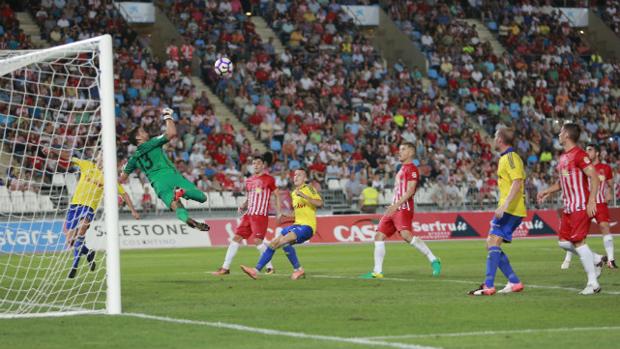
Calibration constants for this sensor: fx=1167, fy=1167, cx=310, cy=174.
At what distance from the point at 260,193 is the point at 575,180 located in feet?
22.2

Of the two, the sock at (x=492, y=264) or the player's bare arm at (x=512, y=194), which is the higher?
the player's bare arm at (x=512, y=194)

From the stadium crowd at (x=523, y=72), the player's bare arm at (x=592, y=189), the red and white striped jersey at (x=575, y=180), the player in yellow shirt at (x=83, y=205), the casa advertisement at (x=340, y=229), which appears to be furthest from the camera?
the stadium crowd at (x=523, y=72)

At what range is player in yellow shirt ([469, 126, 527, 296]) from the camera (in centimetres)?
1432

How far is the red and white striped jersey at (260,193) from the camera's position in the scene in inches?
784

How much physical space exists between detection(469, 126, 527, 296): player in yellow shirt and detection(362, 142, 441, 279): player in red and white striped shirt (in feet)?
11.5

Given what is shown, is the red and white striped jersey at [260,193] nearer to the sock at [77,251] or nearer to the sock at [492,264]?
the sock at [77,251]

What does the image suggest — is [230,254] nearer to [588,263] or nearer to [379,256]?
[379,256]

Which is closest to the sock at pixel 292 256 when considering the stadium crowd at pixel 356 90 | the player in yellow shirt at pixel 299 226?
the player in yellow shirt at pixel 299 226

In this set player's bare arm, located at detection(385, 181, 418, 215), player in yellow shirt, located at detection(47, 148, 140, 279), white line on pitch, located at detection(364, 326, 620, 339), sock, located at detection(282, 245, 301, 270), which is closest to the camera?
white line on pitch, located at detection(364, 326, 620, 339)

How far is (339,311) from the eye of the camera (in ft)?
40.9

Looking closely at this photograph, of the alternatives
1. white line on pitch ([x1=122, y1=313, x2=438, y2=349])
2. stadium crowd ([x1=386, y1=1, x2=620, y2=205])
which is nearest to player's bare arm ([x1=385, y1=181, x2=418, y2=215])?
white line on pitch ([x1=122, y1=313, x2=438, y2=349])

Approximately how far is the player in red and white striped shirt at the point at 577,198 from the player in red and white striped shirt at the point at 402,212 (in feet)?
12.0

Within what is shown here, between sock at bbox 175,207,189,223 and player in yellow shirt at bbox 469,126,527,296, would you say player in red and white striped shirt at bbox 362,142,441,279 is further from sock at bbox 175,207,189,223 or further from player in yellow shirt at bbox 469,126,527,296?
player in yellow shirt at bbox 469,126,527,296

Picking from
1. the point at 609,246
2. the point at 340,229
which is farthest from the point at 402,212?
the point at 340,229
